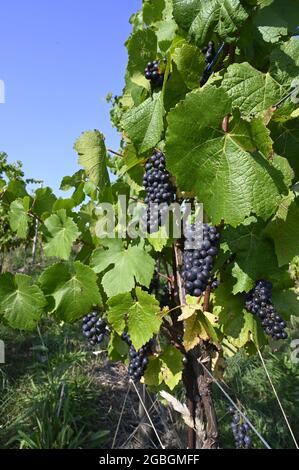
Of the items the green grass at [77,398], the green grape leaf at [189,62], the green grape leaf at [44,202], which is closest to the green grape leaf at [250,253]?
the green grape leaf at [189,62]

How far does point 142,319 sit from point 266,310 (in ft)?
1.33

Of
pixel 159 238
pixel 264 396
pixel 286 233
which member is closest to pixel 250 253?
pixel 286 233

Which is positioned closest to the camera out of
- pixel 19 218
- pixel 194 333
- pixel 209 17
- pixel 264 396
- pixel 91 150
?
pixel 209 17

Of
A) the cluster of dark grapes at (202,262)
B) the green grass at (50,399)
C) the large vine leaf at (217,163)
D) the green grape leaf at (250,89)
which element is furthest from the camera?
the green grass at (50,399)

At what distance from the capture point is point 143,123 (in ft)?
4.38

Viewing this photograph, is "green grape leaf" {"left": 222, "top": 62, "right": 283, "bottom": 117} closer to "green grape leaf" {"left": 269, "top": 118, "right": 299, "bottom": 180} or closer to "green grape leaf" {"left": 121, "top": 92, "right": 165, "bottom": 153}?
"green grape leaf" {"left": 269, "top": 118, "right": 299, "bottom": 180}

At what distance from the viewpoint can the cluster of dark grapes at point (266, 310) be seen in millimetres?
1275

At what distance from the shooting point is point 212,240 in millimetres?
1267

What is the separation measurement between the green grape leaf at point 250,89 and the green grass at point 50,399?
251cm

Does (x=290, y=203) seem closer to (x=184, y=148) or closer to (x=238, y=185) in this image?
(x=238, y=185)

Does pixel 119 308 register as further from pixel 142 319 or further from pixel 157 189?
pixel 157 189

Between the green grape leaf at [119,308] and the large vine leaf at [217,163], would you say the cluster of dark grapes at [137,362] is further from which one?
the large vine leaf at [217,163]
